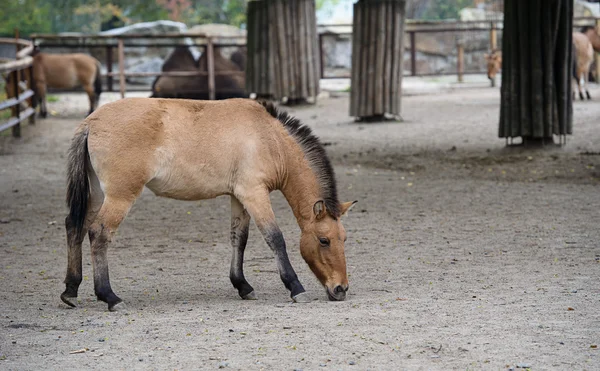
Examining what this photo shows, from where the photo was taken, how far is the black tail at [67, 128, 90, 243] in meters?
5.67

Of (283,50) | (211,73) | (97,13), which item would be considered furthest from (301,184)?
(97,13)

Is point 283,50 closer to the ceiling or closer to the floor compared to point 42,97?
closer to the ceiling

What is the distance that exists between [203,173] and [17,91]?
36.9ft

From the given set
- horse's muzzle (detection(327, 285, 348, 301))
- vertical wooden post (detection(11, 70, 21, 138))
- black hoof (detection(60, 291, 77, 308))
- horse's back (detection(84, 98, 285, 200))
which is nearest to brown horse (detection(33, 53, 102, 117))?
vertical wooden post (detection(11, 70, 21, 138))

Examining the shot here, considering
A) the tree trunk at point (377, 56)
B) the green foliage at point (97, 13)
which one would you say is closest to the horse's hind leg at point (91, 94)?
the tree trunk at point (377, 56)

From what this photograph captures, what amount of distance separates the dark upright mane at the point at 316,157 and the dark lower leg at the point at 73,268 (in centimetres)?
150

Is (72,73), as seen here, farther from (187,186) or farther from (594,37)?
(187,186)

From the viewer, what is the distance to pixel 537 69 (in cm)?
1202

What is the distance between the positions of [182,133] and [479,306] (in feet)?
6.95

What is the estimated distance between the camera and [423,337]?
15.2ft

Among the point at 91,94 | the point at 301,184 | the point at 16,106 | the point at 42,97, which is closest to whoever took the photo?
the point at 301,184

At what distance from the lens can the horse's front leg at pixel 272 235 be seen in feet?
18.6

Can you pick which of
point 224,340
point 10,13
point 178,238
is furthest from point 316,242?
point 10,13

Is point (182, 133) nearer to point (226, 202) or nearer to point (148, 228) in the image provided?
point (148, 228)
